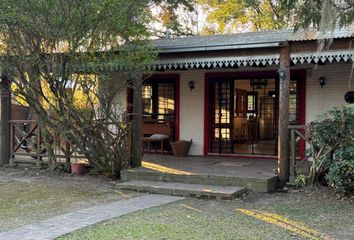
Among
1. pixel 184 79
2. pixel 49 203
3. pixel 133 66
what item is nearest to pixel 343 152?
pixel 133 66

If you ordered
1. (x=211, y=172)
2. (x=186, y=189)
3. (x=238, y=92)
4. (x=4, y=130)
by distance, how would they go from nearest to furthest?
(x=186, y=189) → (x=211, y=172) → (x=4, y=130) → (x=238, y=92)

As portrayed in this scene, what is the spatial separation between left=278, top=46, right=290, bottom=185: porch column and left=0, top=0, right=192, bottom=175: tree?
2.56 m

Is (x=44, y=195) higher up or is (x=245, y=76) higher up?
(x=245, y=76)

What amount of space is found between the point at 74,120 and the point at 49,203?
237 centimetres

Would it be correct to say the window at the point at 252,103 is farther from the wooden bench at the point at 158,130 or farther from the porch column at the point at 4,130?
the porch column at the point at 4,130

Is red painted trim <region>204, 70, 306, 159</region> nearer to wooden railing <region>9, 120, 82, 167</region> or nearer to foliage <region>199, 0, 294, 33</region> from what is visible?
wooden railing <region>9, 120, 82, 167</region>

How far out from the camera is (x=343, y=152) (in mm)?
7707

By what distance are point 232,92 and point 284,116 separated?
11.9 feet

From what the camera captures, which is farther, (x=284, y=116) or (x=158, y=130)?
(x=158, y=130)

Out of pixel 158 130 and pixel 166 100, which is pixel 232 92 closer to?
pixel 166 100

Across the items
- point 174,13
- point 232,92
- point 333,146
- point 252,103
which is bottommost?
point 333,146

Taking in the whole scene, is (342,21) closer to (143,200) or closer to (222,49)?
(222,49)

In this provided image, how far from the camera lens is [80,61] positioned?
8961 mm

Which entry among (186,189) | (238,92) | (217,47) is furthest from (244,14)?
(186,189)
